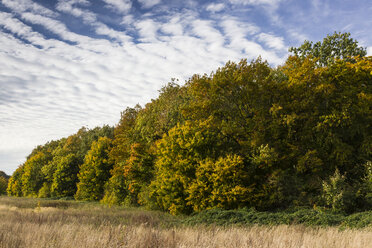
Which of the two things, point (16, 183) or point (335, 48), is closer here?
point (335, 48)

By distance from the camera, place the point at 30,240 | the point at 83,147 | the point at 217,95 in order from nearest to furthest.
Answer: the point at 30,240
the point at 217,95
the point at 83,147

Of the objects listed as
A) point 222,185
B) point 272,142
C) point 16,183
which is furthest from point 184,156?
point 16,183

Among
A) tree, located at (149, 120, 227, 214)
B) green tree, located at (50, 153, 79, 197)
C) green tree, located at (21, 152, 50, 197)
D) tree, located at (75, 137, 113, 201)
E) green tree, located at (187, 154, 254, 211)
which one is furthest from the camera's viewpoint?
green tree, located at (21, 152, 50, 197)

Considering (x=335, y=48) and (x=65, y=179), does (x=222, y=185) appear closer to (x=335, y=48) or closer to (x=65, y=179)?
(x=335, y=48)

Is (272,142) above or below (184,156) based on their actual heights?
above

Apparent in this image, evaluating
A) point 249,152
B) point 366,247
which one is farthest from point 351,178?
point 366,247

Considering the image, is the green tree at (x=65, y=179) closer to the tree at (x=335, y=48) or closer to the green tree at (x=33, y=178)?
the green tree at (x=33, y=178)

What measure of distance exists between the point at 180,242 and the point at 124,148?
31972mm

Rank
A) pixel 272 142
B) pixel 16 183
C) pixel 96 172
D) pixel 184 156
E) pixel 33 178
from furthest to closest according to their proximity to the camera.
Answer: pixel 16 183, pixel 33 178, pixel 96 172, pixel 184 156, pixel 272 142

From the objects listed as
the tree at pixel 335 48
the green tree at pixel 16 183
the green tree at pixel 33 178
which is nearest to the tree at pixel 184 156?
the tree at pixel 335 48

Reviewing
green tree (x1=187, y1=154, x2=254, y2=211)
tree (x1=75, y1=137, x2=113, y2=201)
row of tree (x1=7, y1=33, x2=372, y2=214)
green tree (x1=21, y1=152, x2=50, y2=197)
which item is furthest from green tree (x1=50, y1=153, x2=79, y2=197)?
green tree (x1=187, y1=154, x2=254, y2=211)

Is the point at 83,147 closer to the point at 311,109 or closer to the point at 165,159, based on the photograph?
the point at 165,159

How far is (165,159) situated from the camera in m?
25.6

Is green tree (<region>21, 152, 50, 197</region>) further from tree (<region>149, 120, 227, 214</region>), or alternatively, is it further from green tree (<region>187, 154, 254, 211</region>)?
green tree (<region>187, 154, 254, 211</region>)
